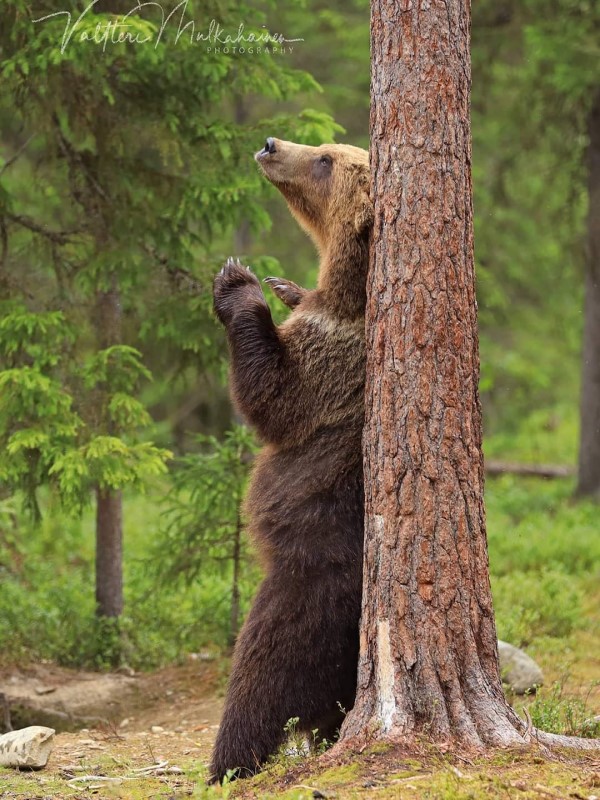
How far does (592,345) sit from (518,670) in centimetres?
749

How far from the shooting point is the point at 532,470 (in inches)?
693

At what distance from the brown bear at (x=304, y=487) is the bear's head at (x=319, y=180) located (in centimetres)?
1

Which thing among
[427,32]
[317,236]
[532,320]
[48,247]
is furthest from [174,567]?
[532,320]

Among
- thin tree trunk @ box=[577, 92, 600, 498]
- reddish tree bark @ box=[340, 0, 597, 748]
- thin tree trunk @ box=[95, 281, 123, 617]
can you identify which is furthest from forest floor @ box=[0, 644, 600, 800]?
thin tree trunk @ box=[577, 92, 600, 498]

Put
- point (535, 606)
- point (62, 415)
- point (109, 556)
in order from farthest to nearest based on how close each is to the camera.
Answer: point (535, 606) < point (109, 556) < point (62, 415)

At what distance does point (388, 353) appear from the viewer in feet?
16.5

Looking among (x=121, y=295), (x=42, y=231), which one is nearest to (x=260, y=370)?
(x=42, y=231)

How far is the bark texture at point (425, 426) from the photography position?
4.86 m

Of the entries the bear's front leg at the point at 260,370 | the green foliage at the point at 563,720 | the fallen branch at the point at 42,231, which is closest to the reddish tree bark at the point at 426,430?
the bear's front leg at the point at 260,370

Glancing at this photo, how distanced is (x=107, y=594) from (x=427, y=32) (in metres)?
5.61

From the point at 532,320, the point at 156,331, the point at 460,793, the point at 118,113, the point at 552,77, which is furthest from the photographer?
the point at 532,320

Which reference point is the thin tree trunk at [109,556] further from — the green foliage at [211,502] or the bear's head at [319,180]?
the bear's head at [319,180]

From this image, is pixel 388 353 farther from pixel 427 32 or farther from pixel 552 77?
pixel 552 77

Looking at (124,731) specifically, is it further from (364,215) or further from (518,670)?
(364,215)
